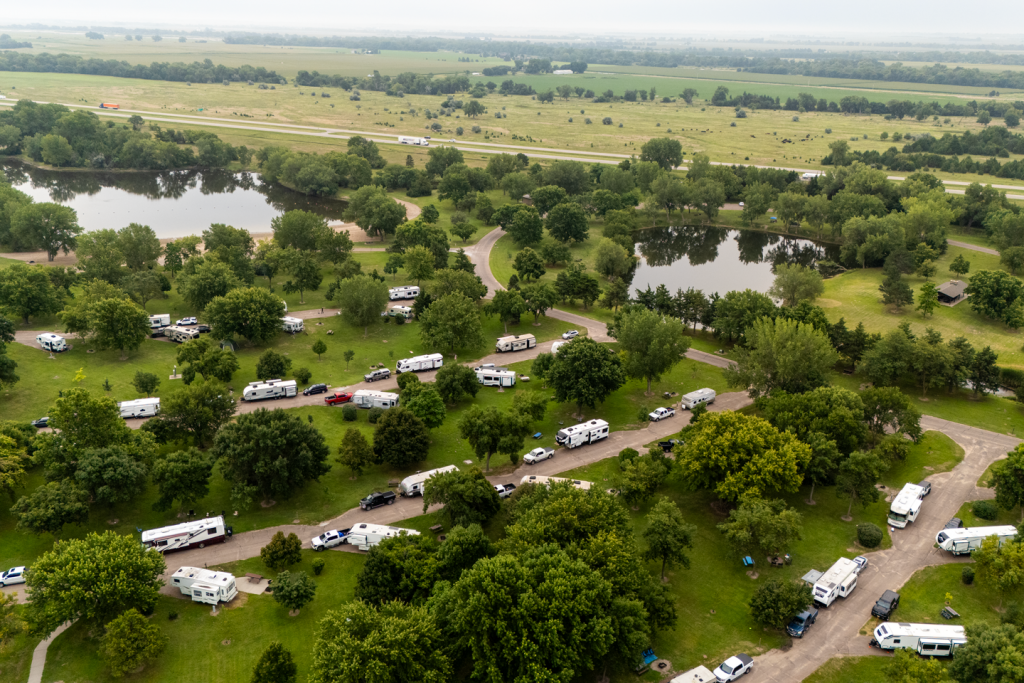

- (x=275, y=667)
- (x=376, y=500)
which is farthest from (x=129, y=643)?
(x=376, y=500)

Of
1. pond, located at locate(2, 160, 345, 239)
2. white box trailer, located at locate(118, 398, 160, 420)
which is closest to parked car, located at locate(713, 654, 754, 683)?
→ white box trailer, located at locate(118, 398, 160, 420)

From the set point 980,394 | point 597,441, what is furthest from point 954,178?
point 597,441

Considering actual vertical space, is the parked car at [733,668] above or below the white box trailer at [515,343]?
below

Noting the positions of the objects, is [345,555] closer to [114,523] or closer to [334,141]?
[114,523]

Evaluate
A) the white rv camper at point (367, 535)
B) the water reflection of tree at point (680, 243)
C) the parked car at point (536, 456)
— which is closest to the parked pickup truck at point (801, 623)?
the parked car at point (536, 456)

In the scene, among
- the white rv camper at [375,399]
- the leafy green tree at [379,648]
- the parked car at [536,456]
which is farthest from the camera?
the white rv camper at [375,399]

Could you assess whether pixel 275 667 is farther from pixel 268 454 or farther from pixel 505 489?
pixel 505 489

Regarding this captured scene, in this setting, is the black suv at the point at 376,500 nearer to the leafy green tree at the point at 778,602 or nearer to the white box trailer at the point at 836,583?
the leafy green tree at the point at 778,602
